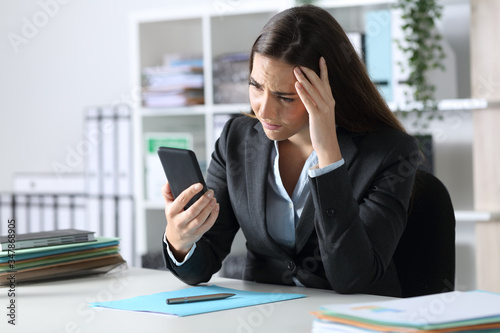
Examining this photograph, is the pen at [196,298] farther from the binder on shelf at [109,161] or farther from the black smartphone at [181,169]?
the binder on shelf at [109,161]

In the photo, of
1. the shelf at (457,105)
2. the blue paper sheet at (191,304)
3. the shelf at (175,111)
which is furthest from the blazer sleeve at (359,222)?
the shelf at (175,111)

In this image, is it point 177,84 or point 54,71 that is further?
point 54,71

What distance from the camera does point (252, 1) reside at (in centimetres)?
294

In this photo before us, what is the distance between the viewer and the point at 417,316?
3.01 ft

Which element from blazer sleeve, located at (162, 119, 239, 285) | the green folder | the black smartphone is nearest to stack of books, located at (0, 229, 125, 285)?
the green folder

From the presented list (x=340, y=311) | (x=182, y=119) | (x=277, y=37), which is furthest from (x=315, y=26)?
(x=182, y=119)

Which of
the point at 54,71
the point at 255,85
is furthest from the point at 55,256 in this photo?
the point at 54,71

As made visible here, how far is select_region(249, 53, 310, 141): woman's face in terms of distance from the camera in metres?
1.49

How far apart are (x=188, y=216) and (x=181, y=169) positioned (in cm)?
9

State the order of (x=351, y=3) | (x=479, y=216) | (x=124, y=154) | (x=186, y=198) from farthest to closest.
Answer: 1. (x=124, y=154)
2. (x=351, y=3)
3. (x=479, y=216)
4. (x=186, y=198)

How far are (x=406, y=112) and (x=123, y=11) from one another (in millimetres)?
1590

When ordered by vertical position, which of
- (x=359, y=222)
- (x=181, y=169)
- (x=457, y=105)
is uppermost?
(x=457, y=105)

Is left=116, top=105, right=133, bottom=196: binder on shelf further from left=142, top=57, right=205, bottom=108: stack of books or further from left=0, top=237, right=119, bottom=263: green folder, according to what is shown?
left=0, top=237, right=119, bottom=263: green folder

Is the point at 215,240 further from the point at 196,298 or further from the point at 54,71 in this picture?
the point at 54,71
